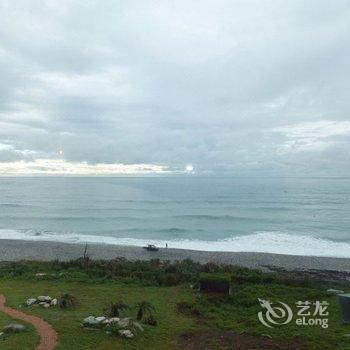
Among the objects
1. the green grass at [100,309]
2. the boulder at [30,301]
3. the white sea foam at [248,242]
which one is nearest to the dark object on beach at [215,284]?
the green grass at [100,309]

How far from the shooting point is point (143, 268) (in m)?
26.2

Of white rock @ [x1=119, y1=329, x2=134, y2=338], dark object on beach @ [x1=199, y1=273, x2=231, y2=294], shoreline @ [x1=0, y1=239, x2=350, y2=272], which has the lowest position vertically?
shoreline @ [x1=0, y1=239, x2=350, y2=272]

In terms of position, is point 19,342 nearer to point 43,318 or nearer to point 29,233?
point 43,318

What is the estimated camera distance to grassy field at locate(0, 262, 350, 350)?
1395 centimetres

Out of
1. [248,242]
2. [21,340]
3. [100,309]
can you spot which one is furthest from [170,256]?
[21,340]

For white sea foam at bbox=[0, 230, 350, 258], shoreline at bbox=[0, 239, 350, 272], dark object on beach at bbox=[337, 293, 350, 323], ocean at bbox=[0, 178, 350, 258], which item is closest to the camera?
dark object on beach at bbox=[337, 293, 350, 323]

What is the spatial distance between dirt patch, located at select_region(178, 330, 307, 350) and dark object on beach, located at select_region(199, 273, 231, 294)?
5166 millimetres

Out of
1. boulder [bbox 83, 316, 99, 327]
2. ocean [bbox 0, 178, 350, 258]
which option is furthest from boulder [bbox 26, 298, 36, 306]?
ocean [bbox 0, 178, 350, 258]

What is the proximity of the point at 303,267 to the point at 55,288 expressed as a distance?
2212cm

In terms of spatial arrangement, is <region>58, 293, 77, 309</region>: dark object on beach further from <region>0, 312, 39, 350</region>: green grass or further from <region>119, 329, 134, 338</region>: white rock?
<region>119, 329, 134, 338</region>: white rock

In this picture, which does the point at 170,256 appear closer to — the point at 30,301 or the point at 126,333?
the point at 30,301

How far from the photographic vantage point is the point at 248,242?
49312mm

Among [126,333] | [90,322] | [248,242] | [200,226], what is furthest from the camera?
[200,226]

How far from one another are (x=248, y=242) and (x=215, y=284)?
2975 cm
